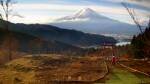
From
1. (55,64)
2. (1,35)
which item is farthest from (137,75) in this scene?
(1,35)

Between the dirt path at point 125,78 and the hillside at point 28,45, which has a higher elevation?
the hillside at point 28,45

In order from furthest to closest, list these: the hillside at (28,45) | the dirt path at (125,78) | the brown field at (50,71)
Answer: the hillside at (28,45)
the brown field at (50,71)
the dirt path at (125,78)

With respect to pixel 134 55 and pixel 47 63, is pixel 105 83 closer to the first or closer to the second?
pixel 47 63

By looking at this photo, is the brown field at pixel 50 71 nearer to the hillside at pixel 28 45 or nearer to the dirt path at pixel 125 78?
the dirt path at pixel 125 78

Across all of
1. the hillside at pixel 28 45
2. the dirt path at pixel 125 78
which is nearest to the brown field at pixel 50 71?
the dirt path at pixel 125 78

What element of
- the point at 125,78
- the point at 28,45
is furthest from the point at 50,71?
the point at 28,45

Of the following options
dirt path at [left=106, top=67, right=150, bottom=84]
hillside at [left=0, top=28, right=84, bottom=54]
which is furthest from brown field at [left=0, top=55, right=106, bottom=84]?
hillside at [left=0, top=28, right=84, bottom=54]

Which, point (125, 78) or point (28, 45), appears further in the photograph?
point (28, 45)

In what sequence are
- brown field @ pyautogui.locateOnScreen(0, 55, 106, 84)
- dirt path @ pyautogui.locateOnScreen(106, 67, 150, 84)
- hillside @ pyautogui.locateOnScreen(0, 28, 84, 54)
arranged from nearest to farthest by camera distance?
dirt path @ pyautogui.locateOnScreen(106, 67, 150, 84) → brown field @ pyautogui.locateOnScreen(0, 55, 106, 84) → hillside @ pyautogui.locateOnScreen(0, 28, 84, 54)

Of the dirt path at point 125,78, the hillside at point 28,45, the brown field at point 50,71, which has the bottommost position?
the dirt path at point 125,78

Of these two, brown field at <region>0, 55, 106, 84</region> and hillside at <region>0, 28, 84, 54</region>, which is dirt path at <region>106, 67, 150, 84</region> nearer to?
brown field at <region>0, 55, 106, 84</region>

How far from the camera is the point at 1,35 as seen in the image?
11094cm

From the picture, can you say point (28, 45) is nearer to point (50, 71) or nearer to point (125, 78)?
point (50, 71)

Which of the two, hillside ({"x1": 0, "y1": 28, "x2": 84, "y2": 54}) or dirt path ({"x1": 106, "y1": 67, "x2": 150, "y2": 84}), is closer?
dirt path ({"x1": 106, "y1": 67, "x2": 150, "y2": 84})
